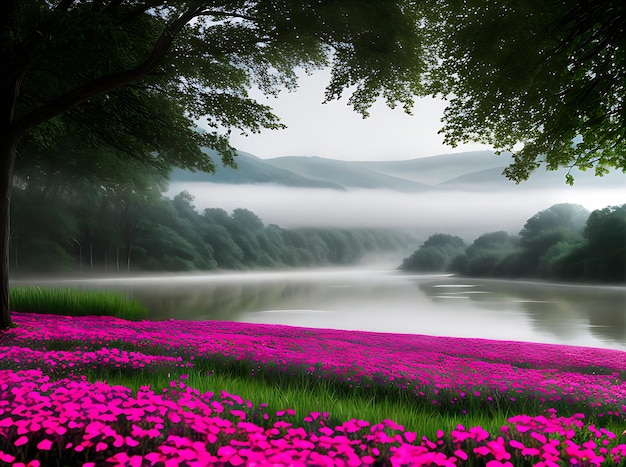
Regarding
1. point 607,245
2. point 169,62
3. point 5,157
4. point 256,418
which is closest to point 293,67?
point 169,62

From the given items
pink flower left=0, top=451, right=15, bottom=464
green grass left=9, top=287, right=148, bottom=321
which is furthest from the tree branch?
pink flower left=0, top=451, right=15, bottom=464

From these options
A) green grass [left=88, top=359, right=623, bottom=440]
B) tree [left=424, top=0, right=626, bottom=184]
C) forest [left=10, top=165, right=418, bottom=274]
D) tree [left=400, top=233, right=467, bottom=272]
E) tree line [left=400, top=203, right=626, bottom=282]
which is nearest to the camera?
green grass [left=88, top=359, right=623, bottom=440]

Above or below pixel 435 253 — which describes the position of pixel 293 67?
above

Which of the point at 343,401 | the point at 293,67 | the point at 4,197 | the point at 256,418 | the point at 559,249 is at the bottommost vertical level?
the point at 559,249

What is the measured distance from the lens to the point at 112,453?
3.78 meters

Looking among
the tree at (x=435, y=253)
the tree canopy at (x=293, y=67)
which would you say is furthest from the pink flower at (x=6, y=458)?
the tree at (x=435, y=253)

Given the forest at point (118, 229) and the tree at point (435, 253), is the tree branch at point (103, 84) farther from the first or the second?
the tree at point (435, 253)

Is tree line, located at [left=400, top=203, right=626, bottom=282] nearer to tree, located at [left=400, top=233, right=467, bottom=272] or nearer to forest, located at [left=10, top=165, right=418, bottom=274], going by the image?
tree, located at [left=400, top=233, right=467, bottom=272]

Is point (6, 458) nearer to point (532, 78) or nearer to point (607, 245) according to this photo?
point (532, 78)

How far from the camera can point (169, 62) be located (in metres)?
14.2

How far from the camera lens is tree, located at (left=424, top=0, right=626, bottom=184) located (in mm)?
10922

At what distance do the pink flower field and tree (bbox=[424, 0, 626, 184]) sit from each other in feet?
21.0

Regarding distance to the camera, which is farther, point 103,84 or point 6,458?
point 103,84

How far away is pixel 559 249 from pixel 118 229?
70048 millimetres
